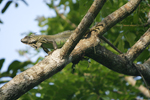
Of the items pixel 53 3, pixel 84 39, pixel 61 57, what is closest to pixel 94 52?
pixel 84 39

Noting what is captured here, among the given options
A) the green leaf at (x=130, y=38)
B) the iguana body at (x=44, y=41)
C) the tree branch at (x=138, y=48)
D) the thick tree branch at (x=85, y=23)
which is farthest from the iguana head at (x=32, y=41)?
the green leaf at (x=130, y=38)

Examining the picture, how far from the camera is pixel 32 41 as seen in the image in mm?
3822

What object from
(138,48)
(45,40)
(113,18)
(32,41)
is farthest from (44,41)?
(138,48)

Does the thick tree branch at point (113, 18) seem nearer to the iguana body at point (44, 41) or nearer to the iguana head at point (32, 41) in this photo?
the iguana body at point (44, 41)

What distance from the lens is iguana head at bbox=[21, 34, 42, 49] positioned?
374 cm

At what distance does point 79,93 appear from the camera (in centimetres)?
506

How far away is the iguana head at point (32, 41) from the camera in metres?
3.74

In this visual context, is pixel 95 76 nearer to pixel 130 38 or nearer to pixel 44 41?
pixel 130 38

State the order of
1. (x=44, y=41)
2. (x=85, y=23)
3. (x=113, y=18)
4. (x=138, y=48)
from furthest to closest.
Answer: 1. (x=44, y=41)
2. (x=138, y=48)
3. (x=113, y=18)
4. (x=85, y=23)

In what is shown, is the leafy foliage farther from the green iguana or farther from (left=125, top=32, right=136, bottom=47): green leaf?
the green iguana

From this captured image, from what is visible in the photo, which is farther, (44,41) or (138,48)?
(44,41)

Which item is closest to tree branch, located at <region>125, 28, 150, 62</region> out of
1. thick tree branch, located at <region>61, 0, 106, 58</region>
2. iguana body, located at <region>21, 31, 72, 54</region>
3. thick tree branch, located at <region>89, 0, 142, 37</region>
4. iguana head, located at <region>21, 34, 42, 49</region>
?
thick tree branch, located at <region>89, 0, 142, 37</region>

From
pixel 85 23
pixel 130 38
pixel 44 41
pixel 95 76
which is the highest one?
pixel 85 23

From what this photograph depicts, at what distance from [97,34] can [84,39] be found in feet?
0.96
